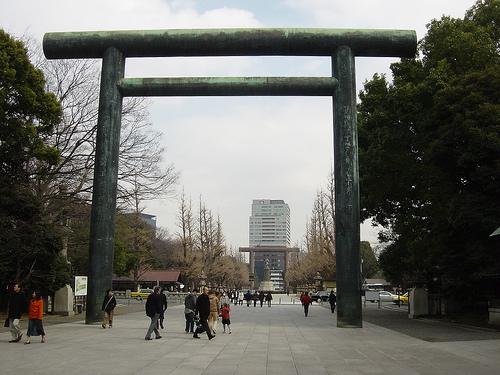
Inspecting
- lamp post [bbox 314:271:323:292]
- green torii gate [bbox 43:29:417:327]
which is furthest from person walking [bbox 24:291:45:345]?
lamp post [bbox 314:271:323:292]

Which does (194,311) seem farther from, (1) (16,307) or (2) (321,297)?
(2) (321,297)

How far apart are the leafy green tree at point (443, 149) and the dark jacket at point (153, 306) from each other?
39.5 feet

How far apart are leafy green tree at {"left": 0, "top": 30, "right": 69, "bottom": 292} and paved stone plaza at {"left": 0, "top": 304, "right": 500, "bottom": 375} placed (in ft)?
24.5

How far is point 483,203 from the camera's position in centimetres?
2058

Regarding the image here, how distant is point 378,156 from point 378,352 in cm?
1390

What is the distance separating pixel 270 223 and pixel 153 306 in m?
182

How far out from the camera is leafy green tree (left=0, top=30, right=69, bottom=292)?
2172 centimetres

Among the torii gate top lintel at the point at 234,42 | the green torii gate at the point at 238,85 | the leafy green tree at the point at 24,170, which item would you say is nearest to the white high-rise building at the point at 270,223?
the leafy green tree at the point at 24,170

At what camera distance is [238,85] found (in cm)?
2023

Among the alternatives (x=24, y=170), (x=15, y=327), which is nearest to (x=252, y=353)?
(x=15, y=327)

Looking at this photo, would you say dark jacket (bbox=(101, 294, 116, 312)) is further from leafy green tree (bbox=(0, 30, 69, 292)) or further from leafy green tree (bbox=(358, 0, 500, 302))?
leafy green tree (bbox=(358, 0, 500, 302))

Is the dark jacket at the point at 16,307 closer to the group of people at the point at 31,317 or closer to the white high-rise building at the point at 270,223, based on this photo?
the group of people at the point at 31,317

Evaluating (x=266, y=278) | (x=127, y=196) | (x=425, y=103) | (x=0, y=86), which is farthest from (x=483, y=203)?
(x=266, y=278)

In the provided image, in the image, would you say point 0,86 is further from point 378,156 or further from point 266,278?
point 266,278
